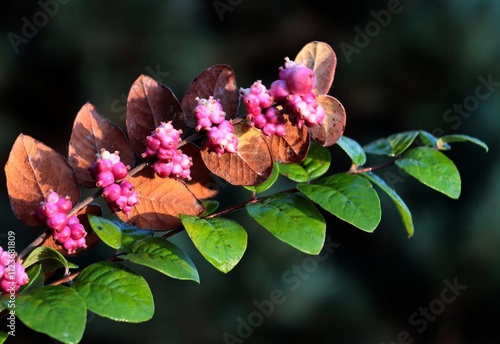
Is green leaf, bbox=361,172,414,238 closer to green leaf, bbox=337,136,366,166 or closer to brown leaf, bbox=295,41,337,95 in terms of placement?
green leaf, bbox=337,136,366,166

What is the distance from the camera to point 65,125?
2.25m

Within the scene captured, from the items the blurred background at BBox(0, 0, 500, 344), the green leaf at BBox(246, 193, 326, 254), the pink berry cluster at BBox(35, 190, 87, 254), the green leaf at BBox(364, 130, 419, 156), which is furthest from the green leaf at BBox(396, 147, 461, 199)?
the blurred background at BBox(0, 0, 500, 344)

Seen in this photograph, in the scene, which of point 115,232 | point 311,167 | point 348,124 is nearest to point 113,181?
point 115,232

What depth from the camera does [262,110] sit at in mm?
639

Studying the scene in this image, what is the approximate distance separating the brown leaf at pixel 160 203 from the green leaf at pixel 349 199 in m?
0.13

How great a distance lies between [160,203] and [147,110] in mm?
92

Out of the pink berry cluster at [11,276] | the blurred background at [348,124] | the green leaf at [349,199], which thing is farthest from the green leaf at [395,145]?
→ the blurred background at [348,124]

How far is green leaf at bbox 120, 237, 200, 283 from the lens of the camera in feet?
1.92

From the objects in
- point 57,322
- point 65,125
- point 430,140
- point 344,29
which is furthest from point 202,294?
point 57,322

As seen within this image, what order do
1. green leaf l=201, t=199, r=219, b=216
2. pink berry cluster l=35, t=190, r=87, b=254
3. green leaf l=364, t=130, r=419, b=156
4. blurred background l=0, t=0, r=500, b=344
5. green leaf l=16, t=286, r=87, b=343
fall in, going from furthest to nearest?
blurred background l=0, t=0, r=500, b=344 → green leaf l=364, t=130, r=419, b=156 → green leaf l=201, t=199, r=219, b=216 → pink berry cluster l=35, t=190, r=87, b=254 → green leaf l=16, t=286, r=87, b=343

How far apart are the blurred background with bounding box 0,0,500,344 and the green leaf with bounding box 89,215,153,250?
1.23 m

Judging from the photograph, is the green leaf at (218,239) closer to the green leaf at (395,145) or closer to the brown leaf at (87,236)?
the brown leaf at (87,236)

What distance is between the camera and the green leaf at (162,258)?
0.59 m

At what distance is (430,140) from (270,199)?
28 cm
